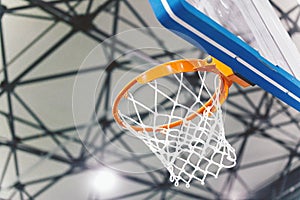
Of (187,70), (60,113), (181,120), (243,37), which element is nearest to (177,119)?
(181,120)

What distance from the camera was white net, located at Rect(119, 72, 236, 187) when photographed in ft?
9.78

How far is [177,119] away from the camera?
3.21m

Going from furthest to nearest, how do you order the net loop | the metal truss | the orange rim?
the metal truss < the net loop < the orange rim

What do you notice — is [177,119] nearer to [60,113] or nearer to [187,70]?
[187,70]

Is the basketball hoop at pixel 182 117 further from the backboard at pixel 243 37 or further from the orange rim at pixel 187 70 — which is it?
the backboard at pixel 243 37

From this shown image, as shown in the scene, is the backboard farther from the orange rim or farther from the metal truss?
the metal truss

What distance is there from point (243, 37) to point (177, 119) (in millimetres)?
963

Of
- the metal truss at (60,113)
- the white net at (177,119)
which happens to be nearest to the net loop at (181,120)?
the white net at (177,119)

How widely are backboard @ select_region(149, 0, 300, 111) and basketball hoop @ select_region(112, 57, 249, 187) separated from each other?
224 millimetres

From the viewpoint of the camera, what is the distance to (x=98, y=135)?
3.47 meters

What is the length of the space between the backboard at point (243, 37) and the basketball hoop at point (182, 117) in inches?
8.8

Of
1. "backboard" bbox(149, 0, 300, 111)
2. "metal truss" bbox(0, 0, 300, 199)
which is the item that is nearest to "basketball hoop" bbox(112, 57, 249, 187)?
"backboard" bbox(149, 0, 300, 111)

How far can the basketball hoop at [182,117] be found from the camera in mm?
2791

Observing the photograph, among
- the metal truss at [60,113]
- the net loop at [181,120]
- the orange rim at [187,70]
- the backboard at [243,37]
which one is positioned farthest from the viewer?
Result: the metal truss at [60,113]
